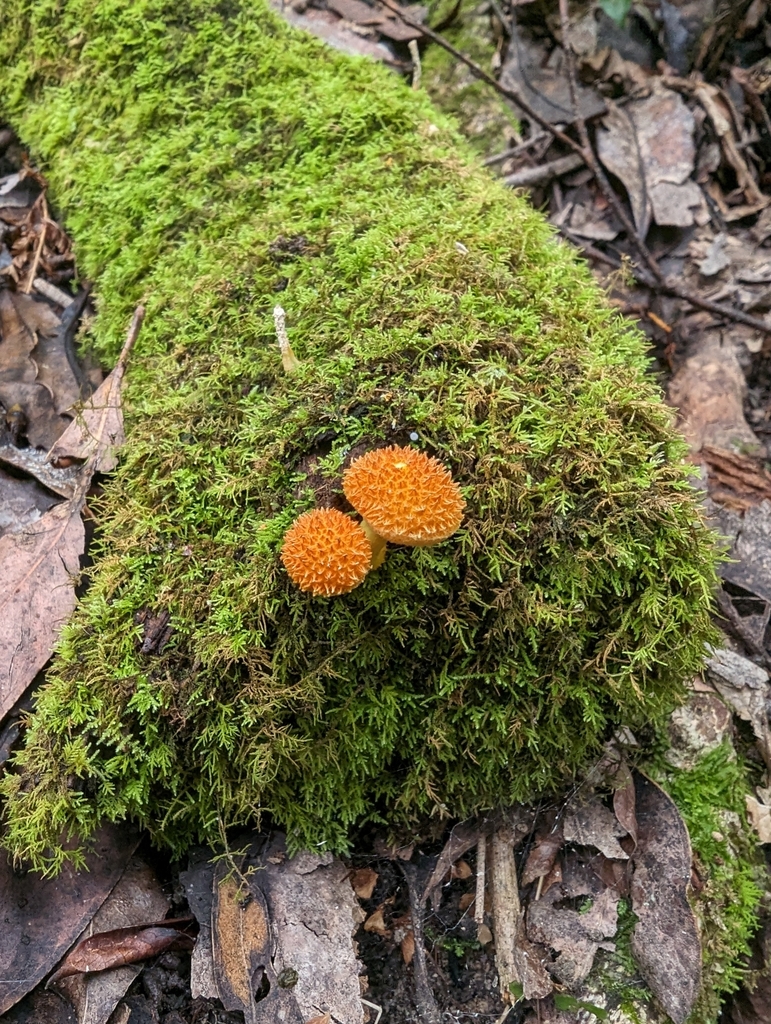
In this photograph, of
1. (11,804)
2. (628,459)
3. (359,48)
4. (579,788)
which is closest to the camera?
(11,804)

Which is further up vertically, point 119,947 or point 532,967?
point 119,947

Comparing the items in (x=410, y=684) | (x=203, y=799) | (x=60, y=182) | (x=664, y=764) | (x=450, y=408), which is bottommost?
(x=664, y=764)

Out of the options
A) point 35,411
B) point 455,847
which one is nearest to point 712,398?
point 455,847

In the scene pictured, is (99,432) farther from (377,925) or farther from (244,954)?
(377,925)

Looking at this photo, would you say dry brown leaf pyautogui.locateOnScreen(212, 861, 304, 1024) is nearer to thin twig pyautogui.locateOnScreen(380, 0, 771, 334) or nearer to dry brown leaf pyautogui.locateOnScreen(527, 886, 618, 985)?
dry brown leaf pyautogui.locateOnScreen(527, 886, 618, 985)

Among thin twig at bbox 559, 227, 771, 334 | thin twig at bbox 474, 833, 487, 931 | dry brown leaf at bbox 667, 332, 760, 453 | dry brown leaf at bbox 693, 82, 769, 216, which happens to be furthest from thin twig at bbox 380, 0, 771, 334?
thin twig at bbox 474, 833, 487, 931

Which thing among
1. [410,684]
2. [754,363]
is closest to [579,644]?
[410,684]

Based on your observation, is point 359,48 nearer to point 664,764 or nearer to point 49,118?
point 49,118
